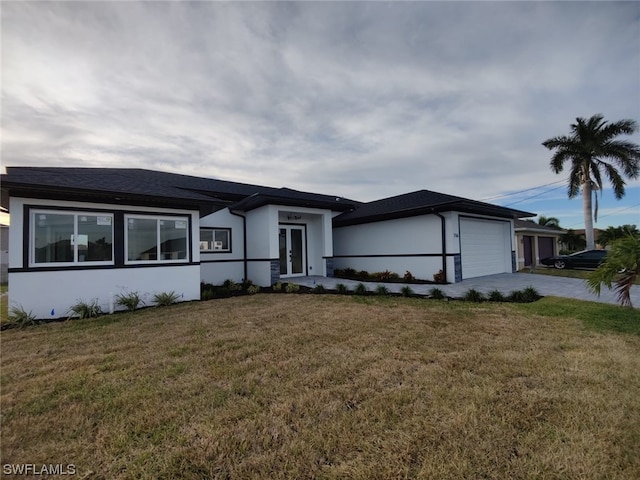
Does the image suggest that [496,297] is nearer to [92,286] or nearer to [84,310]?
[84,310]

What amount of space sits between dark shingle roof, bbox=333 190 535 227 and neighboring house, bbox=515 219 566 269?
26.5ft

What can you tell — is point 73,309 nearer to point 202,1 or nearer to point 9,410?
point 9,410

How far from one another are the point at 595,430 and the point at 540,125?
47.3 feet

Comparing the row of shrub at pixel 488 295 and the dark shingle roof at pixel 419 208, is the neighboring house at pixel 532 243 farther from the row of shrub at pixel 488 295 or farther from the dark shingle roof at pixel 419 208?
the row of shrub at pixel 488 295

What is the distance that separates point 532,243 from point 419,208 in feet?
50.9

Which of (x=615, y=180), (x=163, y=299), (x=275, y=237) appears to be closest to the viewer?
(x=163, y=299)

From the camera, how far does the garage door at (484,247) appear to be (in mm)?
12152

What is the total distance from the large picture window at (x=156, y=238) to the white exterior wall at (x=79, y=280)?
0.68 ft

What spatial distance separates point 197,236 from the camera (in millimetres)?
9344

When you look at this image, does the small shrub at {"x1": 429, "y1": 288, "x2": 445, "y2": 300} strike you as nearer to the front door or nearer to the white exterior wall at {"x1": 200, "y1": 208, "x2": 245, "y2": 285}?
the front door

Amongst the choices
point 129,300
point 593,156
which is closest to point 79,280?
point 129,300

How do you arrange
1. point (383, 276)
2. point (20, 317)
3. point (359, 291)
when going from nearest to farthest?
point (20, 317) → point (359, 291) → point (383, 276)

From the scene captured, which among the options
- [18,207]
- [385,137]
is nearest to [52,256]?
[18,207]

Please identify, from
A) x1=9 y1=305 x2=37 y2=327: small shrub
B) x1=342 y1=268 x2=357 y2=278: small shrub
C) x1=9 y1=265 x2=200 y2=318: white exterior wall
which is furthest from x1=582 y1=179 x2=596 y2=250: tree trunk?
x1=9 y1=305 x2=37 y2=327: small shrub
